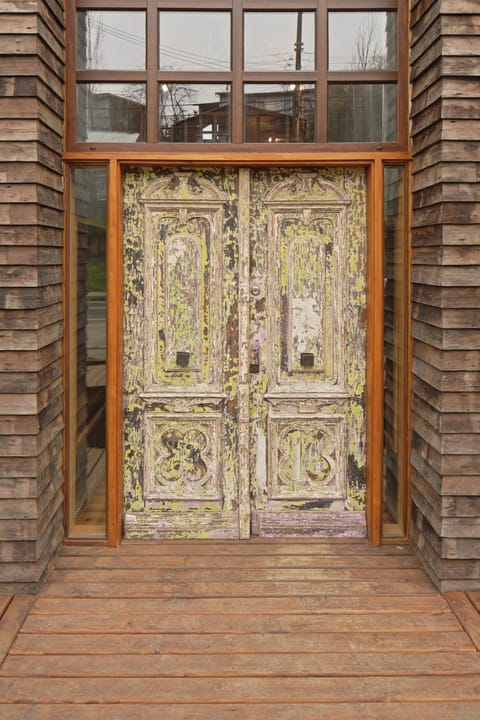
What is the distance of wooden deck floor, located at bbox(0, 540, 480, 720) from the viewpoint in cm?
237

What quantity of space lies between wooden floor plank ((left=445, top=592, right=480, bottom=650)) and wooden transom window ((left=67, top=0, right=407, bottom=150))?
2.16 m

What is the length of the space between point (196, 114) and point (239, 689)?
2.64m

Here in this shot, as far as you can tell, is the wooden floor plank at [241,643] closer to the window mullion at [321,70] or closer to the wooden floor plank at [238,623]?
the wooden floor plank at [238,623]

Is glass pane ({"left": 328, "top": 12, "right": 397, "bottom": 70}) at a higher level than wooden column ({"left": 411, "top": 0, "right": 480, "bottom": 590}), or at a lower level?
higher

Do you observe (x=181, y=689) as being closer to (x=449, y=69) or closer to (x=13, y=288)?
(x=13, y=288)

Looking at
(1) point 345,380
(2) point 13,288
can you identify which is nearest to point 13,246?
(2) point 13,288

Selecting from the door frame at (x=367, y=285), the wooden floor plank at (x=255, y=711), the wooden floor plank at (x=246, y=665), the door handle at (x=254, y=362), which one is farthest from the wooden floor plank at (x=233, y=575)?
the door handle at (x=254, y=362)

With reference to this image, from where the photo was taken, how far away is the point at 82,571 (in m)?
3.29

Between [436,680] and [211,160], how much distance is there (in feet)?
8.22

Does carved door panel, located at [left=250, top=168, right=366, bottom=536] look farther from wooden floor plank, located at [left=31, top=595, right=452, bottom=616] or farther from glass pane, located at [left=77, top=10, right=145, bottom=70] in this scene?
glass pane, located at [left=77, top=10, right=145, bottom=70]

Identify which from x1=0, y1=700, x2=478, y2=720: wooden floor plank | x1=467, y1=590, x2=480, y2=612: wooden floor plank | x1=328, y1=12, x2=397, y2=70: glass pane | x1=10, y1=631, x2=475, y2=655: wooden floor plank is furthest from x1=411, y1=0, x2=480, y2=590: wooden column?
x1=0, y1=700, x2=478, y2=720: wooden floor plank

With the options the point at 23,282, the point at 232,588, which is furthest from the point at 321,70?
the point at 232,588

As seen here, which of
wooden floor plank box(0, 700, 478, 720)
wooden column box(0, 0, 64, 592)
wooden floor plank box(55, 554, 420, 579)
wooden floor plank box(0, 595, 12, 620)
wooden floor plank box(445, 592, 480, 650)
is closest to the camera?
wooden floor plank box(0, 700, 478, 720)

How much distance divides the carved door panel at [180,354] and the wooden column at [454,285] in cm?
103
